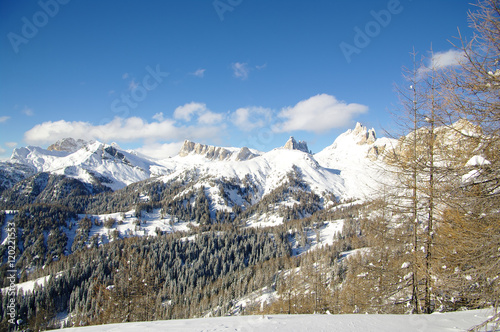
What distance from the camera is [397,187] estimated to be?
8.68 metres

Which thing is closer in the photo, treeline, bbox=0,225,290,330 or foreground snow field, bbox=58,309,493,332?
foreground snow field, bbox=58,309,493,332

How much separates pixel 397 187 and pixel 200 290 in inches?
4757

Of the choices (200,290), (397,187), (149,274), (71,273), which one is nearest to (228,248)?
(200,290)

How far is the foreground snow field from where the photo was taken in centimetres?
605

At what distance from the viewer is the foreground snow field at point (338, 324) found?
19.9 feet
